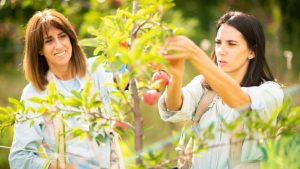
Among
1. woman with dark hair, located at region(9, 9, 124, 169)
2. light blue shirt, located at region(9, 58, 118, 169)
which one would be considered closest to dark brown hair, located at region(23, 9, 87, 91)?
woman with dark hair, located at region(9, 9, 124, 169)

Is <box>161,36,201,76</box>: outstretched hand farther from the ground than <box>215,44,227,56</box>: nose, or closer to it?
farther from the ground

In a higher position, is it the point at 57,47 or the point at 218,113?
the point at 57,47

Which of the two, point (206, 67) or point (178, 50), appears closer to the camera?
point (178, 50)

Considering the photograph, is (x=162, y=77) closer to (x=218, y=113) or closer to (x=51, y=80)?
(x=218, y=113)

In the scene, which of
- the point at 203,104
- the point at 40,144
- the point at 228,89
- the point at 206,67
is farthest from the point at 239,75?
the point at 40,144

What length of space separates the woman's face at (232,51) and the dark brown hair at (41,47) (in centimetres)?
80

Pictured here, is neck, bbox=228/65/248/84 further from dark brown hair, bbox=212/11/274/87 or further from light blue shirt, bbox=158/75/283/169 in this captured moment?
light blue shirt, bbox=158/75/283/169

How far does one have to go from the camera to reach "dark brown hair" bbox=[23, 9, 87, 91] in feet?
10.4

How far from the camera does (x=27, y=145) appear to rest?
3074 millimetres

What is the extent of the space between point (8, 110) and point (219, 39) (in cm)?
106

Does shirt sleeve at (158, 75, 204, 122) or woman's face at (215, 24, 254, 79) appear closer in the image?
shirt sleeve at (158, 75, 204, 122)

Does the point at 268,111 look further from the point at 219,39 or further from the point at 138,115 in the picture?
the point at 138,115

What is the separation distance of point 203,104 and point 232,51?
27 cm

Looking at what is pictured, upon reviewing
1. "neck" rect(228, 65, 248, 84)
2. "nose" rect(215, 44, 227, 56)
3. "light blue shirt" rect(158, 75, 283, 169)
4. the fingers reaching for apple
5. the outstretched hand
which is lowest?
"light blue shirt" rect(158, 75, 283, 169)
